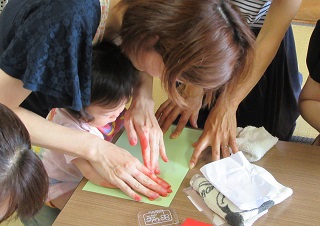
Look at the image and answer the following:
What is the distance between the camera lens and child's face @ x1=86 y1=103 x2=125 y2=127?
100cm

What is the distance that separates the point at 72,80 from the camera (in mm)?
814

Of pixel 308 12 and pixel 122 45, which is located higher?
pixel 122 45

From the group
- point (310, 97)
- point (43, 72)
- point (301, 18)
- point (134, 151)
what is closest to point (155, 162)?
point (134, 151)

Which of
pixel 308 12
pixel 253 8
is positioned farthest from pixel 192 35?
pixel 308 12

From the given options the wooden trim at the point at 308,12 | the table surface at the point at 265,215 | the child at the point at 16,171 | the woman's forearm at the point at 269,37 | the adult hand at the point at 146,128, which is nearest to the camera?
the child at the point at 16,171

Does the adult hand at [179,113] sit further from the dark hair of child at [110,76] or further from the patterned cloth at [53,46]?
the patterned cloth at [53,46]

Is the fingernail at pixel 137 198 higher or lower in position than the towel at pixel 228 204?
lower

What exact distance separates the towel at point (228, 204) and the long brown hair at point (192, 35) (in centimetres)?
23

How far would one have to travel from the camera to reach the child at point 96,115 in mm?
941

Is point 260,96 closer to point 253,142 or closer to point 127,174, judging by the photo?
point 253,142

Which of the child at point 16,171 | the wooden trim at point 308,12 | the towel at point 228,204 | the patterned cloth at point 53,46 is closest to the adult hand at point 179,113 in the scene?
the towel at point 228,204

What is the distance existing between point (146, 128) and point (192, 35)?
38 cm

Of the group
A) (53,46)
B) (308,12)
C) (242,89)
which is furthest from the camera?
(308,12)

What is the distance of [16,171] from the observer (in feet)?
2.09
